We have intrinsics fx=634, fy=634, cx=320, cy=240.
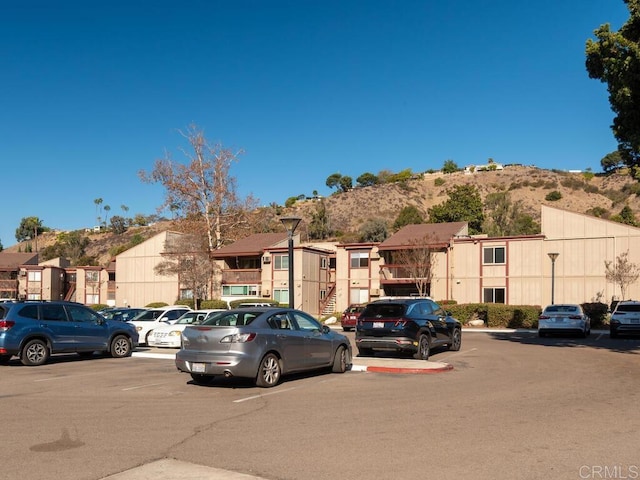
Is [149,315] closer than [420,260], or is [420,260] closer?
[149,315]

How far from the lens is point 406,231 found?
5453 cm

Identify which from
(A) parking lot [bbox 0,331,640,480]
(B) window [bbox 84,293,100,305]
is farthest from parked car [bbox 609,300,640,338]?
(B) window [bbox 84,293,100,305]

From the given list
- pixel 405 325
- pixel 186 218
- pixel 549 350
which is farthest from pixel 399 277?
pixel 405 325

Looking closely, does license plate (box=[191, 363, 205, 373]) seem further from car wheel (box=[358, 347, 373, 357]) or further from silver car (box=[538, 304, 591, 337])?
silver car (box=[538, 304, 591, 337])

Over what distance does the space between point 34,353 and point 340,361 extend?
27.3 feet

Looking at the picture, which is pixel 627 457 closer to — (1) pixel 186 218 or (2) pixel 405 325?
(2) pixel 405 325

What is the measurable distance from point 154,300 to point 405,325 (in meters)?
49.5

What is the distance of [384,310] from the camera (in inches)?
695

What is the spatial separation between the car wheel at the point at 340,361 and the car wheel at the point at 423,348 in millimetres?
3097

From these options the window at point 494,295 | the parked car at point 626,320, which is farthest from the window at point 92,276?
the parked car at point 626,320

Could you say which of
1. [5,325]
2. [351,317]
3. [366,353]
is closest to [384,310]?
[366,353]

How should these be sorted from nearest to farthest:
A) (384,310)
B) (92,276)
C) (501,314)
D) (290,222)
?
(384,310)
(290,222)
(501,314)
(92,276)

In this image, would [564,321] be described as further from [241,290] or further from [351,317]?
[241,290]

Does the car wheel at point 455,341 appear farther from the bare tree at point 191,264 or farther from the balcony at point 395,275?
the bare tree at point 191,264
